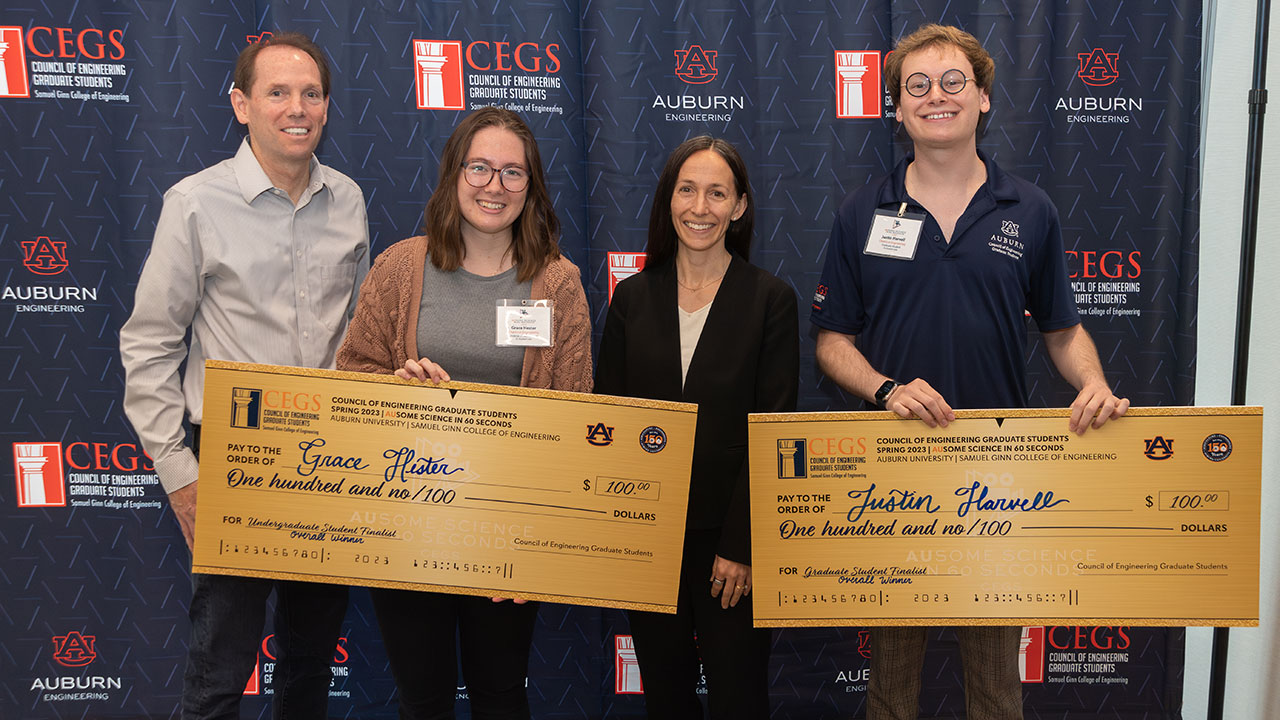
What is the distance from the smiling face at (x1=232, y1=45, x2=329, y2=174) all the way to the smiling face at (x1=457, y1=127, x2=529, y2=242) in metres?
0.48

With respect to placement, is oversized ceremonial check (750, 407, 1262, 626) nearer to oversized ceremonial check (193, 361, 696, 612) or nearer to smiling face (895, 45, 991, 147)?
oversized ceremonial check (193, 361, 696, 612)

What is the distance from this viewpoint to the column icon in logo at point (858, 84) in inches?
114

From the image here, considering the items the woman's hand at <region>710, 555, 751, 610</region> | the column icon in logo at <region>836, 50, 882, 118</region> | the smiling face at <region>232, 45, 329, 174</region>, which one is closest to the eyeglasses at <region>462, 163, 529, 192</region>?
the smiling face at <region>232, 45, 329, 174</region>

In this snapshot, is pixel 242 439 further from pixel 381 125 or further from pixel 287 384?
pixel 381 125

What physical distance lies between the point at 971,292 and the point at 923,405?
1.12 ft

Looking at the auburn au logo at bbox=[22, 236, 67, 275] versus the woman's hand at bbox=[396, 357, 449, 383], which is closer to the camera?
the woman's hand at bbox=[396, 357, 449, 383]

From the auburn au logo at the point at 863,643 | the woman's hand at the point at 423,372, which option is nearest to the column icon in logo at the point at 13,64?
the woman's hand at the point at 423,372

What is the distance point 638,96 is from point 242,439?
179 cm

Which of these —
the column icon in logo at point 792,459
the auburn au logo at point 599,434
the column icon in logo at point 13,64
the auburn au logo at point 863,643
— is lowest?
the auburn au logo at point 863,643

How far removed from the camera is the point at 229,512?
6.44 ft

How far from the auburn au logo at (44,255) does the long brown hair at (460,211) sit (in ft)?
5.75

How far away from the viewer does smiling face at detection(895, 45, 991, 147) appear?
6.48ft

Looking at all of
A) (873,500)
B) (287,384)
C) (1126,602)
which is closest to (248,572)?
(287,384)

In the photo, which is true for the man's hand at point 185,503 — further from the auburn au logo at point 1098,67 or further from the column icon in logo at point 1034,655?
the auburn au logo at point 1098,67
